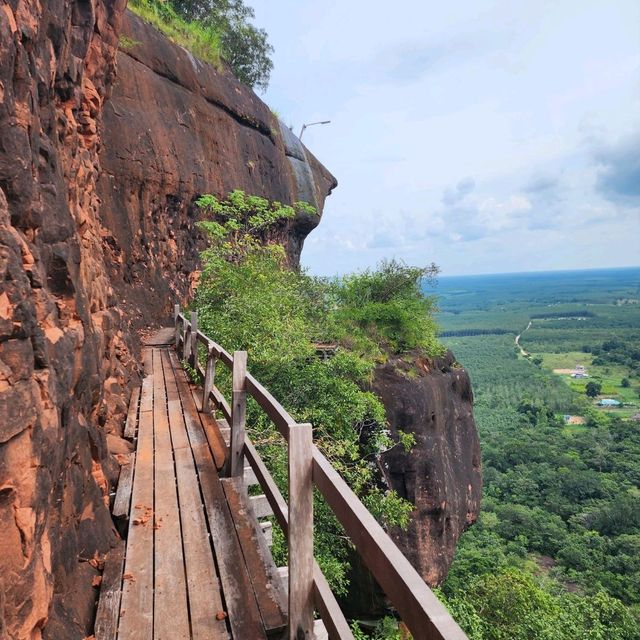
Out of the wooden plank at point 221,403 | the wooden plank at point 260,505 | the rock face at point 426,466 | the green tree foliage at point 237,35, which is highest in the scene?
the green tree foliage at point 237,35

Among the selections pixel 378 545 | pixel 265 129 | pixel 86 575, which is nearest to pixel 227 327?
pixel 86 575

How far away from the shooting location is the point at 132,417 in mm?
6426

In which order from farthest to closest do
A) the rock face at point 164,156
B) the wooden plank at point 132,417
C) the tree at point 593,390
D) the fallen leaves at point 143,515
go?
the tree at point 593,390 → the rock face at point 164,156 → the wooden plank at point 132,417 → the fallen leaves at point 143,515

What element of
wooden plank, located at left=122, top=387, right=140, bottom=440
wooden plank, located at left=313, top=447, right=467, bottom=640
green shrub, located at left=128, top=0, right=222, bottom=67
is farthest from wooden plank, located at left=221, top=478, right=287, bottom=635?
green shrub, located at left=128, top=0, right=222, bottom=67

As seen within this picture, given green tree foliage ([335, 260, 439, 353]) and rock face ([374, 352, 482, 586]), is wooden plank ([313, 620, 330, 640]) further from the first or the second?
green tree foliage ([335, 260, 439, 353])

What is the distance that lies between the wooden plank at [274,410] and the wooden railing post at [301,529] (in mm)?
114

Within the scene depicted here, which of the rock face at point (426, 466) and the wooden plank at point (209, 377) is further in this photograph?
the rock face at point (426, 466)

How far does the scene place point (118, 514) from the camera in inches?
151

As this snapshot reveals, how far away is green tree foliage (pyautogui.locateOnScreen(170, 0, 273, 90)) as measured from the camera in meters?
24.9

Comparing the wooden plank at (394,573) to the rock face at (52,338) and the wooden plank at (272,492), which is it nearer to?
the wooden plank at (272,492)

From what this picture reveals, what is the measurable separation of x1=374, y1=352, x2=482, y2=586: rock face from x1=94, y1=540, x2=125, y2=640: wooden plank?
32.2 ft

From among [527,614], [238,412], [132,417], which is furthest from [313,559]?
[527,614]

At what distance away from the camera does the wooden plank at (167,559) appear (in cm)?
269

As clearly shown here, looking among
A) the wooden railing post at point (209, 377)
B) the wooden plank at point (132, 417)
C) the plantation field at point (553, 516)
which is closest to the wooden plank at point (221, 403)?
the wooden railing post at point (209, 377)
